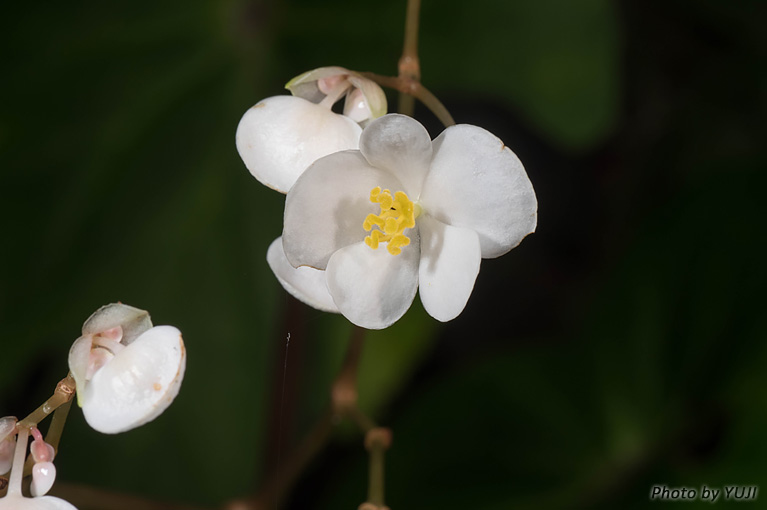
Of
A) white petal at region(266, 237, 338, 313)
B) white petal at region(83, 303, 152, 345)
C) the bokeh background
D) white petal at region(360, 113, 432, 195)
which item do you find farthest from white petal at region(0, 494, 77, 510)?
the bokeh background

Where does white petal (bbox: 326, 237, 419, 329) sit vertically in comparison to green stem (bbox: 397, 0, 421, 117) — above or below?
below

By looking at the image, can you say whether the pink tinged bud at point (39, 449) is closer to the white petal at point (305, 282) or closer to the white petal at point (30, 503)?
the white petal at point (30, 503)

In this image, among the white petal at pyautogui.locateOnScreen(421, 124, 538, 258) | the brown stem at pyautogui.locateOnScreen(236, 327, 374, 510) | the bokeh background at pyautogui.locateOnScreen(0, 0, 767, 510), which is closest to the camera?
the white petal at pyautogui.locateOnScreen(421, 124, 538, 258)

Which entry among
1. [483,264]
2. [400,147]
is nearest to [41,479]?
[400,147]

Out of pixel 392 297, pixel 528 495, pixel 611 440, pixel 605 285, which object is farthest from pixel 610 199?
pixel 392 297

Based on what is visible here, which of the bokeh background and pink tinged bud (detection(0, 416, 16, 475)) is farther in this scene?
the bokeh background

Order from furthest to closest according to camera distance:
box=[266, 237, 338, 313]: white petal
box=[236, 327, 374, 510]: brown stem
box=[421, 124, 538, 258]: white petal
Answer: box=[236, 327, 374, 510]: brown stem, box=[266, 237, 338, 313]: white petal, box=[421, 124, 538, 258]: white petal

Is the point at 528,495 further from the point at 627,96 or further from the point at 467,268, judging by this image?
the point at 467,268

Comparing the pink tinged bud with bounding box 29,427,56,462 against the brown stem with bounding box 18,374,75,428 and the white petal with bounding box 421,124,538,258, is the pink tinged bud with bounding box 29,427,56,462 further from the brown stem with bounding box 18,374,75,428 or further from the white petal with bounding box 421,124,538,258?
the white petal with bounding box 421,124,538,258
